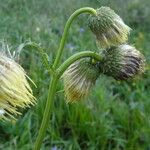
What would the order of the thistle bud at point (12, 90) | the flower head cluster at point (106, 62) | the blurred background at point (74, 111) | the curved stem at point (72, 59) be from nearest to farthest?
the thistle bud at point (12, 90) < the curved stem at point (72, 59) < the flower head cluster at point (106, 62) < the blurred background at point (74, 111)

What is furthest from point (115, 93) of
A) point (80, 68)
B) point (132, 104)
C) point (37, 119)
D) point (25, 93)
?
point (25, 93)

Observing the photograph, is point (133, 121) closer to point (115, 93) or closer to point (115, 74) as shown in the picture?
point (115, 93)

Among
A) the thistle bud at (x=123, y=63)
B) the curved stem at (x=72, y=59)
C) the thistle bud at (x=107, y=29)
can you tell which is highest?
A: the thistle bud at (x=107, y=29)

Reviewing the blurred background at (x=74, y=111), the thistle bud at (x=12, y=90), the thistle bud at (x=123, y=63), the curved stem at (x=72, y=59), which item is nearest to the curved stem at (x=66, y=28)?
the curved stem at (x=72, y=59)

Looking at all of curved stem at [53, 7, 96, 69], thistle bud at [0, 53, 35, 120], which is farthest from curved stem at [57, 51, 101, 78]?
thistle bud at [0, 53, 35, 120]

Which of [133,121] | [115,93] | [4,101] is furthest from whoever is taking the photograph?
[115,93]

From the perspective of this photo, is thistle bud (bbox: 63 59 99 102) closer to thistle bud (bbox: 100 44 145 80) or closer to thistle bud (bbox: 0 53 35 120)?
thistle bud (bbox: 100 44 145 80)

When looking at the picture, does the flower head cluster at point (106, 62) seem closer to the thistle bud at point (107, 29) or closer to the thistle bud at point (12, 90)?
the thistle bud at point (107, 29)
